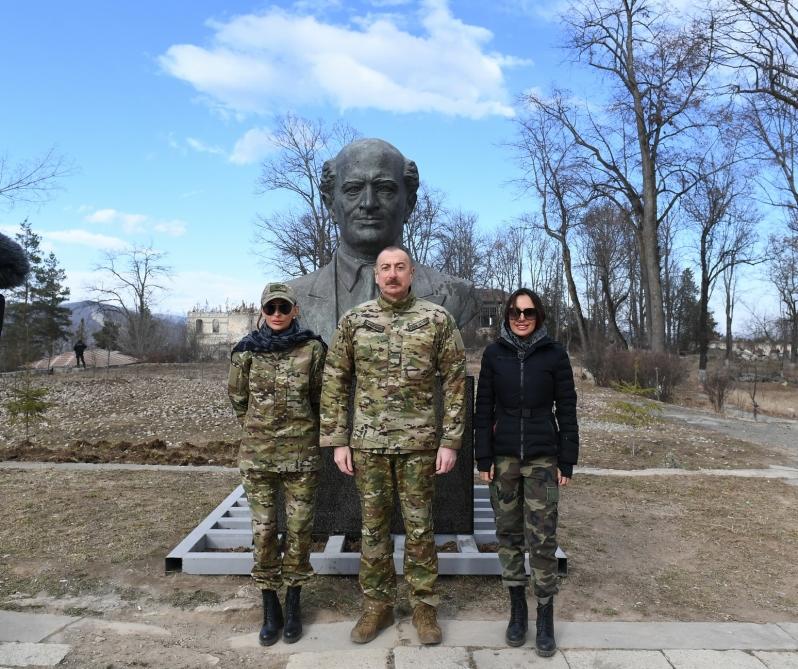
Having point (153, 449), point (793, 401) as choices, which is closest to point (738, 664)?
point (153, 449)

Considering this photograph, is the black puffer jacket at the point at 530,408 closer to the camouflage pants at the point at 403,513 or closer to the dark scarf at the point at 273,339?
the camouflage pants at the point at 403,513

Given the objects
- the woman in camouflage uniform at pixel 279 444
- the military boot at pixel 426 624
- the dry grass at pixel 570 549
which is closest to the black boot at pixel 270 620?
the woman in camouflage uniform at pixel 279 444

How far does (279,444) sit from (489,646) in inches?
56.4

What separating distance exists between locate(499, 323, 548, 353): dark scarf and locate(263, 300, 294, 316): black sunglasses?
1134 millimetres

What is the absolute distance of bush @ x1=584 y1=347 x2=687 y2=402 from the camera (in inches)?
675

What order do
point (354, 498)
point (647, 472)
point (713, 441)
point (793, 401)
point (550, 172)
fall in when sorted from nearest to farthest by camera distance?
point (354, 498) → point (647, 472) → point (713, 441) → point (793, 401) → point (550, 172)

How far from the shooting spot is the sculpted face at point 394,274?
10.0 ft

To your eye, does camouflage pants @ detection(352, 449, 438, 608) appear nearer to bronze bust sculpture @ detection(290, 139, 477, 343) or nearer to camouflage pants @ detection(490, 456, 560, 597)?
camouflage pants @ detection(490, 456, 560, 597)

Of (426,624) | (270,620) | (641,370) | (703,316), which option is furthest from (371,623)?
(703,316)

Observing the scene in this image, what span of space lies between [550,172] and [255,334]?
86.1 feet

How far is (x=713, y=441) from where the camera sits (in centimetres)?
984

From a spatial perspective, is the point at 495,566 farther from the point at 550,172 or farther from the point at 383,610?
the point at 550,172

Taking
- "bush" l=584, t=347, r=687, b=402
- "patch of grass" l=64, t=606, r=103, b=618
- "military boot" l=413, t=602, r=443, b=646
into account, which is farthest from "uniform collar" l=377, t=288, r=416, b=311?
"bush" l=584, t=347, r=687, b=402

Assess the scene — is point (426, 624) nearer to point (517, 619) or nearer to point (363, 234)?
point (517, 619)
